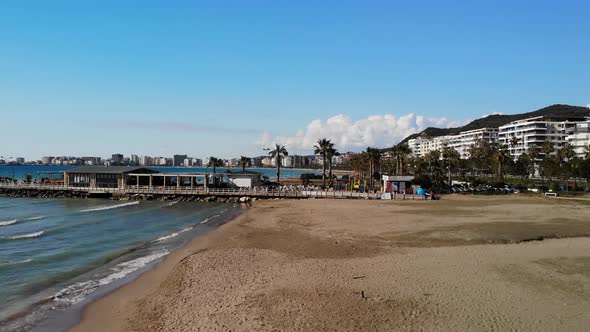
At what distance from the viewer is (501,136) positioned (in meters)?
154

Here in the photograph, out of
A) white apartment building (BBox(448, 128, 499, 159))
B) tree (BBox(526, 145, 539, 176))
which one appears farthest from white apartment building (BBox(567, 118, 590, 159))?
white apartment building (BBox(448, 128, 499, 159))

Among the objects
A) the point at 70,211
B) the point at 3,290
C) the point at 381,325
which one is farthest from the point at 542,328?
the point at 70,211

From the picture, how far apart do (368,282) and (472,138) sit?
169 metres

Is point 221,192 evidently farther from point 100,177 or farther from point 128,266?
point 128,266

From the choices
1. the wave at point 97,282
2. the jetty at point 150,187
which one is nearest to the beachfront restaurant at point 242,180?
the jetty at point 150,187

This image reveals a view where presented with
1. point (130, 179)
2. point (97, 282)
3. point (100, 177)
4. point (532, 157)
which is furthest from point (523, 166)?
point (97, 282)

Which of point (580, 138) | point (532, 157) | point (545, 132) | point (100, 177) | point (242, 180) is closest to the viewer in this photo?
point (242, 180)

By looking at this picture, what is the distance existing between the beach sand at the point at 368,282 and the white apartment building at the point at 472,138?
471ft

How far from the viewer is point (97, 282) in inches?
725

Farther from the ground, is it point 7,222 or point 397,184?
point 397,184

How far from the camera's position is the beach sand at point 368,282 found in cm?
1221

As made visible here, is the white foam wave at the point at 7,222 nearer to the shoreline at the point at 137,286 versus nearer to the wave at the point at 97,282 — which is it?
the shoreline at the point at 137,286

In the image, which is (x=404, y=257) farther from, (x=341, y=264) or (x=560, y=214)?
(x=560, y=214)

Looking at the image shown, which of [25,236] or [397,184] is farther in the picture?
[397,184]
